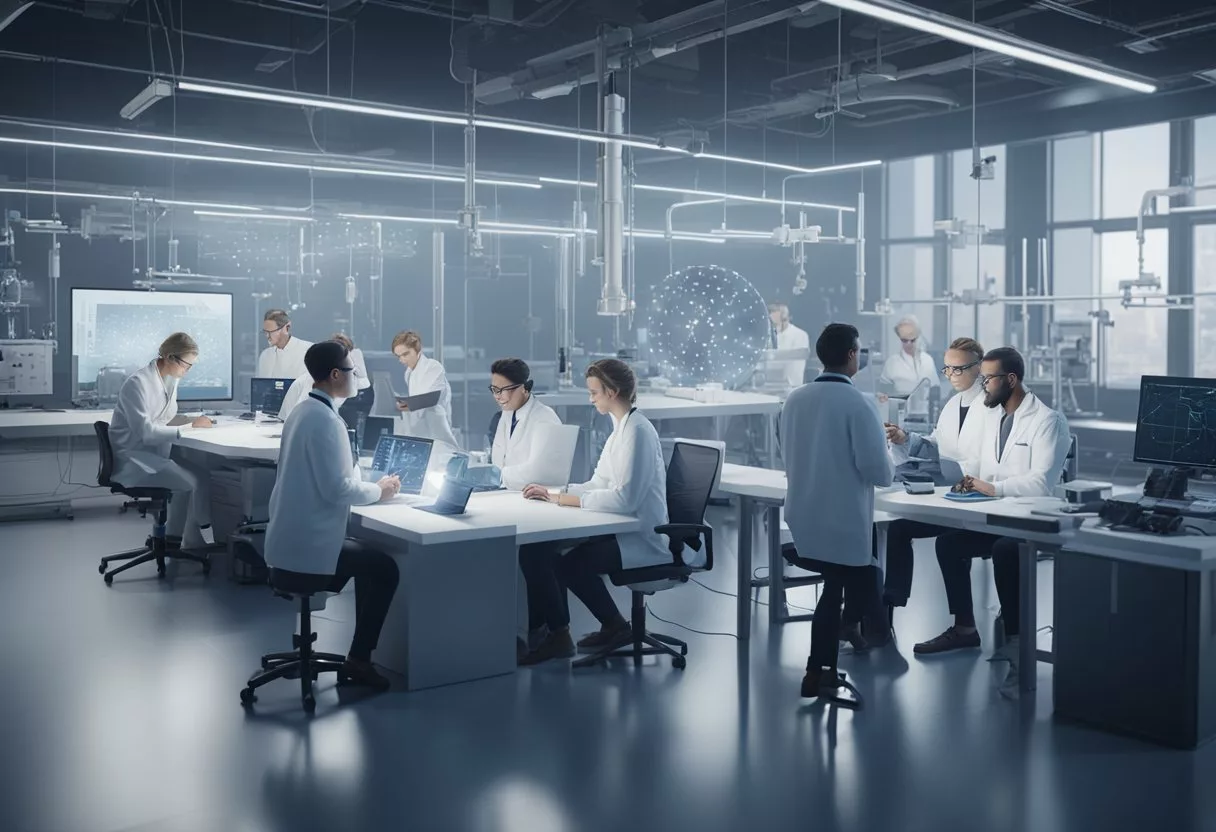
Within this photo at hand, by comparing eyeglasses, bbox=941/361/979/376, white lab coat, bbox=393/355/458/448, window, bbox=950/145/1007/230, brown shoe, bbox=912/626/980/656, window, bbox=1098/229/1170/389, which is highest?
window, bbox=950/145/1007/230

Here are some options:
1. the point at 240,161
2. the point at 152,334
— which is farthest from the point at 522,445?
the point at 240,161

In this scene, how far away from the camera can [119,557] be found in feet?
20.5

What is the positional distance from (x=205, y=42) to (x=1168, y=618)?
308 inches

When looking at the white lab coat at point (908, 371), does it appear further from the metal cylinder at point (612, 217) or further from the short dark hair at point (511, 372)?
the short dark hair at point (511, 372)

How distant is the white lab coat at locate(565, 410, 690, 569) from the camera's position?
4.40 meters

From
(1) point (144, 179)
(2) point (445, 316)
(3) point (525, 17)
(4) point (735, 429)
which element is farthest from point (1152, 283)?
(1) point (144, 179)

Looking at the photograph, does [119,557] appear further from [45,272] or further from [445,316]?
[445,316]

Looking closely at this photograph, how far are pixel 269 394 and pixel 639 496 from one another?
4035 millimetres

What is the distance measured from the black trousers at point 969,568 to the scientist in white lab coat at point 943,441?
169 mm

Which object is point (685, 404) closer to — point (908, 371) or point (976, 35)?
point (908, 371)

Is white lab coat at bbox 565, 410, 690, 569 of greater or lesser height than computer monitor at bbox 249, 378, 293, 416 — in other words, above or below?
below

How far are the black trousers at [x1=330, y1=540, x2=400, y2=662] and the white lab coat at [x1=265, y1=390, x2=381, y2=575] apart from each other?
13cm

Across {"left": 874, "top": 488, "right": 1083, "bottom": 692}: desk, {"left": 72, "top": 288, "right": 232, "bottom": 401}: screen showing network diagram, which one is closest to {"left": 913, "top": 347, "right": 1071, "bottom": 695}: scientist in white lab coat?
{"left": 874, "top": 488, "right": 1083, "bottom": 692}: desk

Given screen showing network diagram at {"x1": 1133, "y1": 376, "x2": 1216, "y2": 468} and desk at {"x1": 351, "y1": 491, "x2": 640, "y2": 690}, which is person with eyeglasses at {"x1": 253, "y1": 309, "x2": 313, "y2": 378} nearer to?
desk at {"x1": 351, "y1": 491, "x2": 640, "y2": 690}
